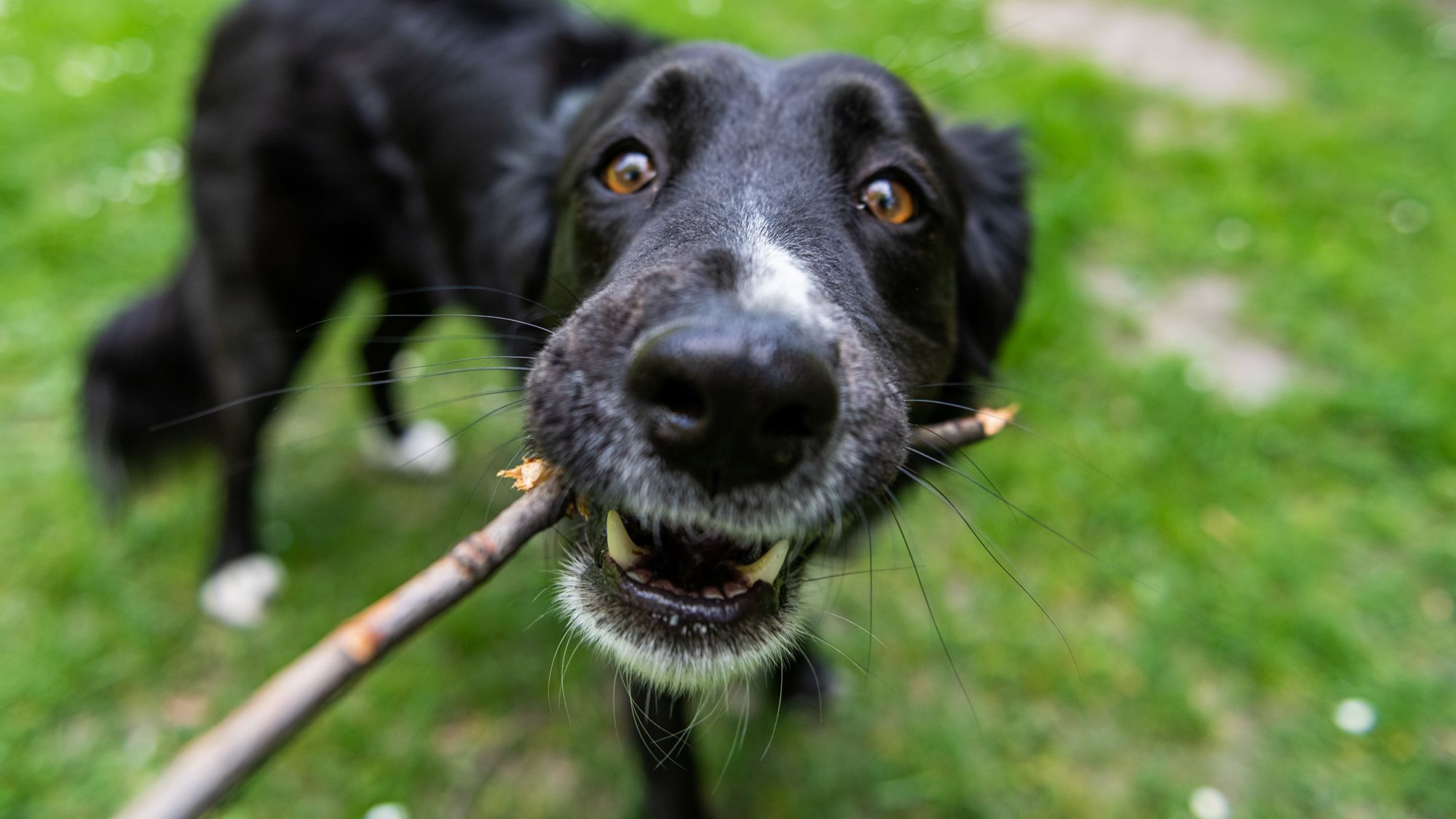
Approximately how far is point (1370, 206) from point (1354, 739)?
3.81 meters

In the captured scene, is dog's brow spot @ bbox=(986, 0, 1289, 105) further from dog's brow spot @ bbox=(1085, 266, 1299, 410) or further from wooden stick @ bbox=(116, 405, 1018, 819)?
wooden stick @ bbox=(116, 405, 1018, 819)

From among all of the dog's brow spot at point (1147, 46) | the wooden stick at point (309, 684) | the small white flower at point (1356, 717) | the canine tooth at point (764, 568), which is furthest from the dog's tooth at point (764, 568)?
the dog's brow spot at point (1147, 46)

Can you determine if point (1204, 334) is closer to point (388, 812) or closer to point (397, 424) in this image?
point (397, 424)

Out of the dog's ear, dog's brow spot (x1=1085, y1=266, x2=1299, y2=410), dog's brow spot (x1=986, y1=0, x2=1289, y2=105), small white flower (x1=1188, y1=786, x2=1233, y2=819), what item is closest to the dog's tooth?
the dog's ear

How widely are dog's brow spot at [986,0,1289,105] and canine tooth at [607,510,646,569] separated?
5808mm

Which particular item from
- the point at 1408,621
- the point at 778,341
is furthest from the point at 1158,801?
the point at 778,341

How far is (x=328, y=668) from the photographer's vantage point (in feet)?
3.33

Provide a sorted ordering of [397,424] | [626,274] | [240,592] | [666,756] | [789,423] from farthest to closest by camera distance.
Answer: [397,424] < [240,592] < [666,756] < [626,274] < [789,423]

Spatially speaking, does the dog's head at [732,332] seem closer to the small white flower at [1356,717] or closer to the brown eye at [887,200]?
the brown eye at [887,200]

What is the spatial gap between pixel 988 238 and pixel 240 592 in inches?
115

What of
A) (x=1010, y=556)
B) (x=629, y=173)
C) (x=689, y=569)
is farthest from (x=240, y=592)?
(x=1010, y=556)

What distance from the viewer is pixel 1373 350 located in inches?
170

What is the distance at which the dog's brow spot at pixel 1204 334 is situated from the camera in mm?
4188

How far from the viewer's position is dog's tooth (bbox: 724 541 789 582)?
5.03 ft
